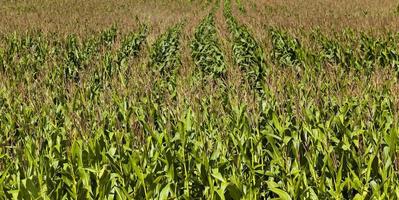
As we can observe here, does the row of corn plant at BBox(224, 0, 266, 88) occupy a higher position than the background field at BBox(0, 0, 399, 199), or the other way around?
the background field at BBox(0, 0, 399, 199)

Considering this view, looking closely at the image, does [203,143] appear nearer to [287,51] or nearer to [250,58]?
[250,58]

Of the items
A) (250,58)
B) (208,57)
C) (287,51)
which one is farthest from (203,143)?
(287,51)

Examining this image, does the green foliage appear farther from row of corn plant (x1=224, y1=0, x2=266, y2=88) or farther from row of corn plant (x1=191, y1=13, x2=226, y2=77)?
row of corn plant (x1=191, y1=13, x2=226, y2=77)

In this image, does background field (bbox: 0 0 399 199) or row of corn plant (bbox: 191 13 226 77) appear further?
row of corn plant (bbox: 191 13 226 77)

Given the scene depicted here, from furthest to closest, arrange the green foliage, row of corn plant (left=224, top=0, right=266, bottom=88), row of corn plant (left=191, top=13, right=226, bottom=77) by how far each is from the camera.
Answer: the green foliage
row of corn plant (left=191, top=13, right=226, bottom=77)
row of corn plant (left=224, top=0, right=266, bottom=88)

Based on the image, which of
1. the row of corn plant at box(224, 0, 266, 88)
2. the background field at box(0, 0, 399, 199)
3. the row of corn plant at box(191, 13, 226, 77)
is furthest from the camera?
the row of corn plant at box(191, 13, 226, 77)

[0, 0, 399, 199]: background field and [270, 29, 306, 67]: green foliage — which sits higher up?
[0, 0, 399, 199]: background field

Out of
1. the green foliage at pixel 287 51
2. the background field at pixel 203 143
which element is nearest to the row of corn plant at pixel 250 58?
the background field at pixel 203 143

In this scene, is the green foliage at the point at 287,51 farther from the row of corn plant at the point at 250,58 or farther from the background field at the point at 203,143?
the background field at the point at 203,143

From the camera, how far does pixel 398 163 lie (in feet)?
8.47

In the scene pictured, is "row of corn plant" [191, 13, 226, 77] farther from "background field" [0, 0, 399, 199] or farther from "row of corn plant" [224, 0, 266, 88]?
"background field" [0, 0, 399, 199]

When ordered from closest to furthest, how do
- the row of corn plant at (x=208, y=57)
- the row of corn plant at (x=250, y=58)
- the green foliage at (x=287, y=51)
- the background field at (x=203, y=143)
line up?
the background field at (x=203, y=143), the row of corn plant at (x=250, y=58), the row of corn plant at (x=208, y=57), the green foliage at (x=287, y=51)

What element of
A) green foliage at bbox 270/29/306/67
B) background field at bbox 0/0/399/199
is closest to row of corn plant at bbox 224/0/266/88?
background field at bbox 0/0/399/199

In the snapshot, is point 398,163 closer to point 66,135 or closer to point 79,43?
point 66,135
